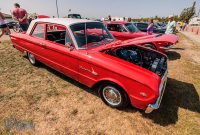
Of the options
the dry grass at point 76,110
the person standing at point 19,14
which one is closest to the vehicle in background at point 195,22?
the person standing at point 19,14

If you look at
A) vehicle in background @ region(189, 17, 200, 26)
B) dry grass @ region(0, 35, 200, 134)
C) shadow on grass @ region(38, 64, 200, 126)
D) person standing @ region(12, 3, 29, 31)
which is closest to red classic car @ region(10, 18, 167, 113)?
dry grass @ region(0, 35, 200, 134)

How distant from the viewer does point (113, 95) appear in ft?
11.0

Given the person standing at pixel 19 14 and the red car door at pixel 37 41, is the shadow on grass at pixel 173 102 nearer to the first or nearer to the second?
the red car door at pixel 37 41

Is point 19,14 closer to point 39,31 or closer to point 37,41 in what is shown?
point 39,31

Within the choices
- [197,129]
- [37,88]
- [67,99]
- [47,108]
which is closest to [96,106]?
[67,99]

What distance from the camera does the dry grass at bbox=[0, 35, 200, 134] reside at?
2.94 m

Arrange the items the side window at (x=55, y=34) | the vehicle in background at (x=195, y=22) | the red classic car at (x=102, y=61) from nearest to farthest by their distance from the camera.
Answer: the red classic car at (x=102, y=61) → the side window at (x=55, y=34) → the vehicle in background at (x=195, y=22)

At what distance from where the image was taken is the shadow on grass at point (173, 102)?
3.25 meters

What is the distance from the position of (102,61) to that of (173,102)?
2.04 m

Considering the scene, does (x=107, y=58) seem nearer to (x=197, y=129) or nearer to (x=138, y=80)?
(x=138, y=80)

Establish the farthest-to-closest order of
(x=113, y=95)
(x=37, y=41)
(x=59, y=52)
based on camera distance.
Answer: (x=37, y=41) → (x=59, y=52) → (x=113, y=95)

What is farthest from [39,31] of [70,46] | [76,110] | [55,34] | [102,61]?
[76,110]

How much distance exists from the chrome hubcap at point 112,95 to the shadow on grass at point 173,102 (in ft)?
0.94

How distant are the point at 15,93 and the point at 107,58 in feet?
8.15
